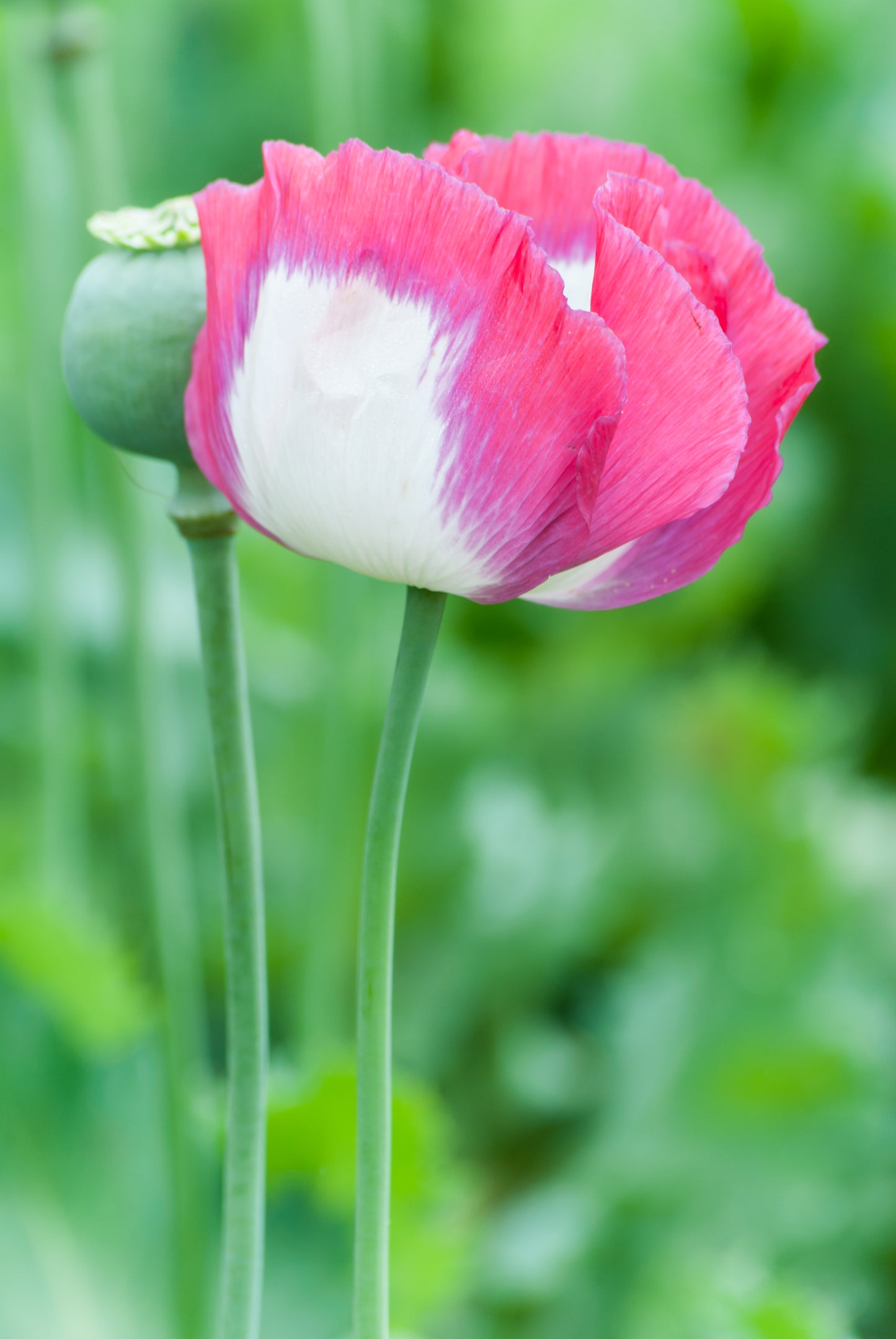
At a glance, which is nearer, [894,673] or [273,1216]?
[273,1216]

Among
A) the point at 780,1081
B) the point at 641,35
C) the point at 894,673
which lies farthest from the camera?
the point at 641,35

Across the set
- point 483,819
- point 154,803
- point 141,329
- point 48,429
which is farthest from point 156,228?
point 483,819

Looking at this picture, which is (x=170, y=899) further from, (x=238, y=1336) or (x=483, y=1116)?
(x=483, y=1116)

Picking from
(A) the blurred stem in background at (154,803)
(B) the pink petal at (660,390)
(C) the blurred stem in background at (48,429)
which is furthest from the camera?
(C) the blurred stem in background at (48,429)

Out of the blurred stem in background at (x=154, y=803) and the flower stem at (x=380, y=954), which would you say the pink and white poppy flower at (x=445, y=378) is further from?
the blurred stem in background at (x=154, y=803)

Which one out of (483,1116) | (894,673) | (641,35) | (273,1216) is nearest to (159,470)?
(273,1216)

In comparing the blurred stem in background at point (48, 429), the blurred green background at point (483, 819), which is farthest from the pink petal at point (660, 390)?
the blurred stem in background at point (48, 429)

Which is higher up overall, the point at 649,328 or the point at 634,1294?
the point at 649,328
